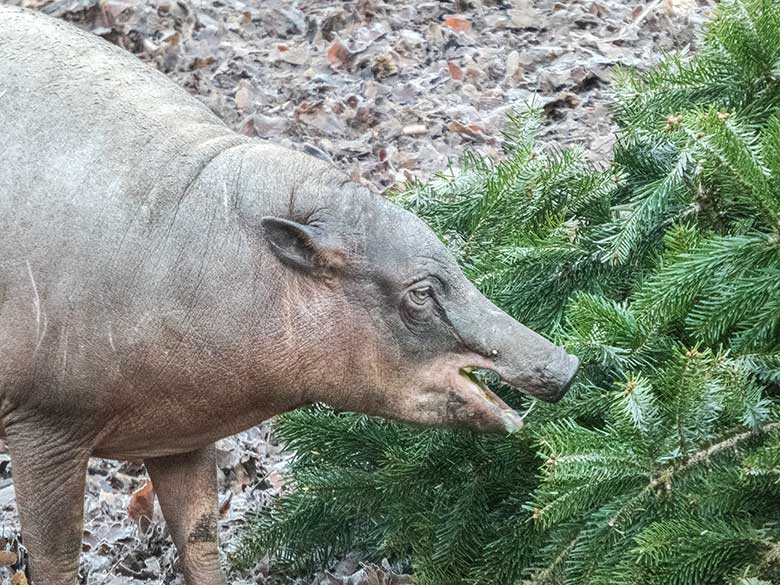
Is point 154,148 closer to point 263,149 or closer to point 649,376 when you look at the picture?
point 263,149

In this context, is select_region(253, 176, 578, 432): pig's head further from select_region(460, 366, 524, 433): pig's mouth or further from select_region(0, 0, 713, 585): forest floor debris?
select_region(0, 0, 713, 585): forest floor debris

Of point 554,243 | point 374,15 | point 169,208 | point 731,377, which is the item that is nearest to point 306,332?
point 169,208

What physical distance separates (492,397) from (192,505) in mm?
1049

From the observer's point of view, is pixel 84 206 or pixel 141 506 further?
pixel 141 506

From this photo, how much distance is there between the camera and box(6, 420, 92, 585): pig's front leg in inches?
134

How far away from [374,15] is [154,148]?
4.71 metres

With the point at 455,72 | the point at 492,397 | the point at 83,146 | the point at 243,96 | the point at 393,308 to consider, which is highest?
the point at 83,146

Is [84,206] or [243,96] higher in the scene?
[84,206]

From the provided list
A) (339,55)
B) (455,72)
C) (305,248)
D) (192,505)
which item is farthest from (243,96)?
(305,248)

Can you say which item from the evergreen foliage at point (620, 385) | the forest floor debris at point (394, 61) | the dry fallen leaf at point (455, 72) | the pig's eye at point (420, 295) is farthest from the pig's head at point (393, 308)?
the dry fallen leaf at point (455, 72)

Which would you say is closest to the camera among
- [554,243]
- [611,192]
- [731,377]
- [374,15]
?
[731,377]

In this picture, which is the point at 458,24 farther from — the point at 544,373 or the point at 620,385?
the point at 620,385

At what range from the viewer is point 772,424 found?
2.83 meters

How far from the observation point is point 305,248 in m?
3.27
